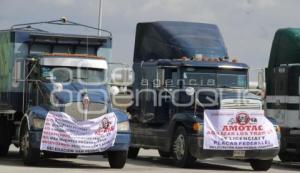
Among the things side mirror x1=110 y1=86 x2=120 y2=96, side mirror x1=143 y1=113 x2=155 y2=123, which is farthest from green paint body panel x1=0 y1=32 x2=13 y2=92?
side mirror x1=143 y1=113 x2=155 y2=123

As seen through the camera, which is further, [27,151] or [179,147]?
[179,147]

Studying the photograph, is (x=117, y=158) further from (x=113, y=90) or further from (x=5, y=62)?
(x=5, y=62)

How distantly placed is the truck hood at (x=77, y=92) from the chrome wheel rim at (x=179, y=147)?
2.08 meters

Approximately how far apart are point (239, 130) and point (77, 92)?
395 cm

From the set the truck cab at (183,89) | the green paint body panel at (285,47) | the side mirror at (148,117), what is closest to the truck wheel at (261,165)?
the truck cab at (183,89)

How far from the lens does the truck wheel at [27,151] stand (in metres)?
17.6

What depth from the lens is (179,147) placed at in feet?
62.7

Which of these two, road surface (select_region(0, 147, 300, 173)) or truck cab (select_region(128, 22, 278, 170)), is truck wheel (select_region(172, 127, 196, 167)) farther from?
road surface (select_region(0, 147, 300, 173))

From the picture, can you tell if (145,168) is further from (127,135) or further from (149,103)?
(149,103)

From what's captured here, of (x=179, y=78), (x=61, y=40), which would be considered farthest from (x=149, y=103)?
(x=61, y=40)

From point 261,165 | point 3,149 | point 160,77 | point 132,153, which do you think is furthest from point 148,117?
point 3,149

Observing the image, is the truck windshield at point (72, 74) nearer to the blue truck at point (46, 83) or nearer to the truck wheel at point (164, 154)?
the blue truck at point (46, 83)

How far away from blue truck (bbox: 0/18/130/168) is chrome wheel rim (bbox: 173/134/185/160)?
1562mm

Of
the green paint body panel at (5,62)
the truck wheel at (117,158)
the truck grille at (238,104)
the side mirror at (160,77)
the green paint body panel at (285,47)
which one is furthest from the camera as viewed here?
the green paint body panel at (285,47)
